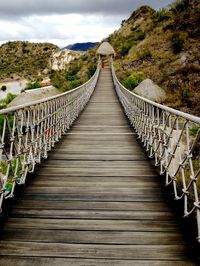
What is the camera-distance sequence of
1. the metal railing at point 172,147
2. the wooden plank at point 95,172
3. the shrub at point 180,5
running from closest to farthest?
the metal railing at point 172,147, the wooden plank at point 95,172, the shrub at point 180,5

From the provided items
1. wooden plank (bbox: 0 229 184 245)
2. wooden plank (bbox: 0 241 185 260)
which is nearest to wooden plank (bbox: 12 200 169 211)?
wooden plank (bbox: 0 229 184 245)

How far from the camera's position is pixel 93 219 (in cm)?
393

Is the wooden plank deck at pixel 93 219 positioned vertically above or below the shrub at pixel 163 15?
below

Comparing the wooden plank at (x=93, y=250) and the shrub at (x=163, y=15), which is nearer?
the wooden plank at (x=93, y=250)

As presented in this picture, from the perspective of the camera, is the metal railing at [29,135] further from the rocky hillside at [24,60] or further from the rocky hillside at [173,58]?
the rocky hillside at [24,60]

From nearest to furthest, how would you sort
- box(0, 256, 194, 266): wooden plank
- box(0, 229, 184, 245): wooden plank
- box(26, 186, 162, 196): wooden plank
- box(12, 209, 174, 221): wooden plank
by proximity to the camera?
box(0, 256, 194, 266): wooden plank
box(0, 229, 184, 245): wooden plank
box(12, 209, 174, 221): wooden plank
box(26, 186, 162, 196): wooden plank

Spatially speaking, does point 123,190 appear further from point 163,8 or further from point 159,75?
A: point 163,8

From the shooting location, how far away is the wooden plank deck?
10.5 ft

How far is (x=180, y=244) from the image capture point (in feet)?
11.1

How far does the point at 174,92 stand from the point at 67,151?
15.0 m

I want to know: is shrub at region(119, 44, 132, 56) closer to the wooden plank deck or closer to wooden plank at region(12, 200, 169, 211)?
the wooden plank deck

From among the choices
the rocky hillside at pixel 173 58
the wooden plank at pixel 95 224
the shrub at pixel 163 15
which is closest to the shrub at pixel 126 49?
the rocky hillside at pixel 173 58

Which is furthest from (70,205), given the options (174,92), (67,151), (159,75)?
(159,75)

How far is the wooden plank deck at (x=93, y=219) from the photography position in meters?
3.19
